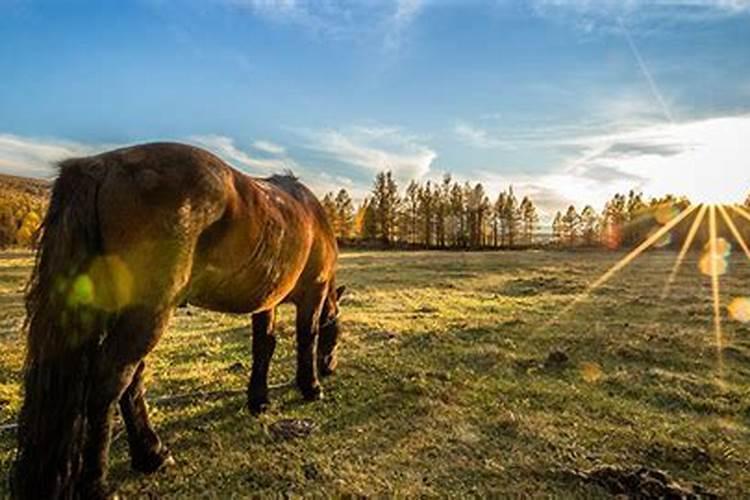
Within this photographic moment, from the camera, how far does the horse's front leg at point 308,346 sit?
26.8 feet

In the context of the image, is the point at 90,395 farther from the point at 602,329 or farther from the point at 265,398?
the point at 602,329

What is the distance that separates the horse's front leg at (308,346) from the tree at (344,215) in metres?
93.0

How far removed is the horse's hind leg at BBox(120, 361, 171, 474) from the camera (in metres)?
5.55

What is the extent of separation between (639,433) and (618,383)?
2.61 metres

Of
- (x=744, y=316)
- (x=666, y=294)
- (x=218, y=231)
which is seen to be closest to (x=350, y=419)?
(x=218, y=231)

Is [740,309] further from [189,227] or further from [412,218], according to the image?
[412,218]

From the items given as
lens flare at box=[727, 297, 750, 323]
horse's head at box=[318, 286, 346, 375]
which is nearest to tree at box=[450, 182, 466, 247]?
lens flare at box=[727, 297, 750, 323]

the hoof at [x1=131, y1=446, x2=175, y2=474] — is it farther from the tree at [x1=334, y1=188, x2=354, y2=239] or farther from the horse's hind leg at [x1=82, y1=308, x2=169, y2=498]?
the tree at [x1=334, y1=188, x2=354, y2=239]

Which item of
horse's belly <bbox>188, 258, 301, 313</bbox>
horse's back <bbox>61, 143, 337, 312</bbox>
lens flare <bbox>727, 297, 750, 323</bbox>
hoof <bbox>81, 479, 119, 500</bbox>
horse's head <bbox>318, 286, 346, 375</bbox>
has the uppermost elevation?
horse's back <bbox>61, 143, 337, 312</bbox>

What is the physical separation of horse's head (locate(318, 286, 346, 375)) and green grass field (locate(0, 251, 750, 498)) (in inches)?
10.8

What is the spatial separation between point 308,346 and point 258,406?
112 cm

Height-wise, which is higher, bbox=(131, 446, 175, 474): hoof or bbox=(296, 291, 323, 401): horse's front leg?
bbox=(296, 291, 323, 401): horse's front leg

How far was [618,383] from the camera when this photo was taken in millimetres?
9727

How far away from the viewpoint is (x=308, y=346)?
8.26 metres
